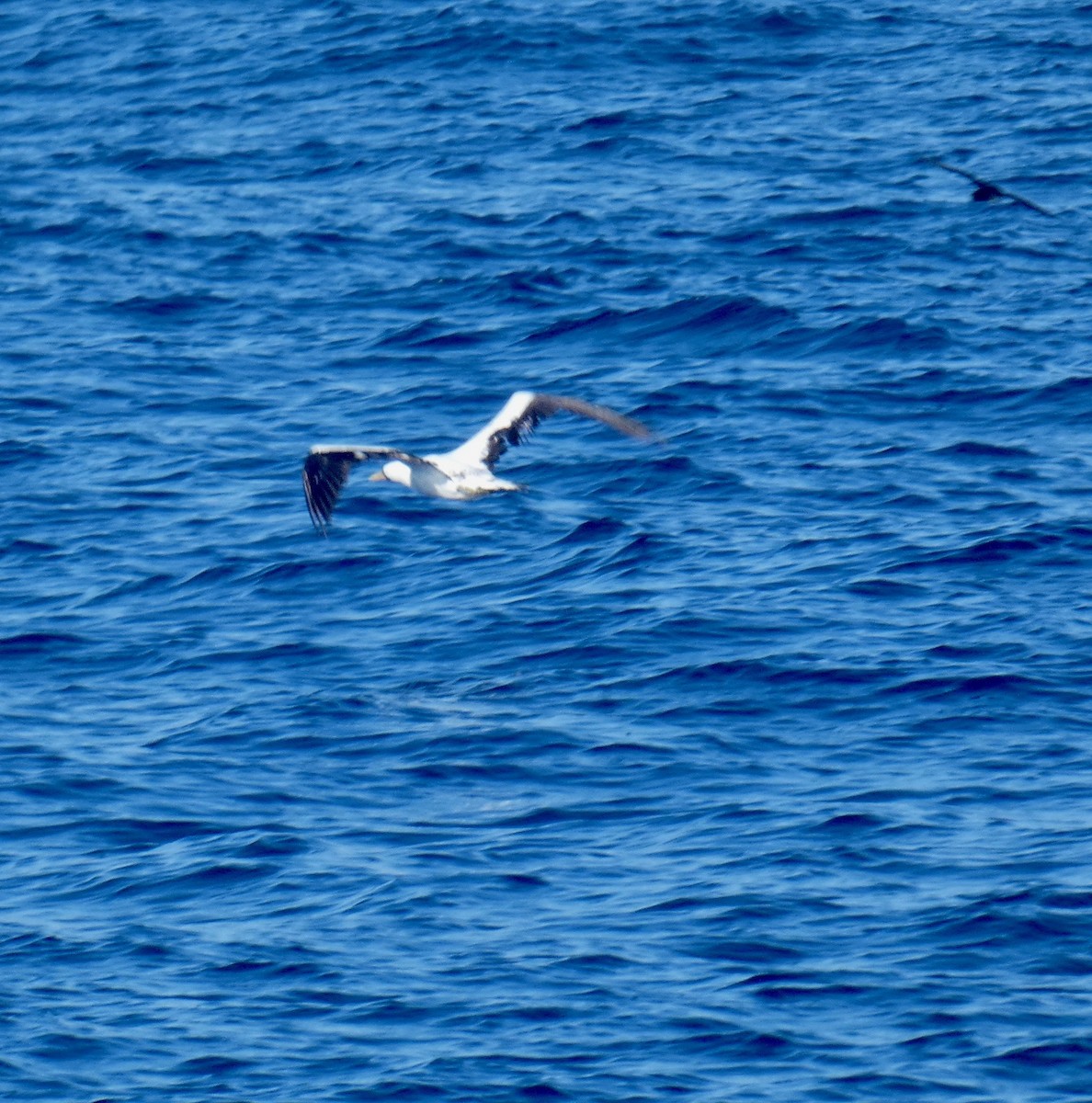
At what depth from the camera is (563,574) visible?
1992 centimetres

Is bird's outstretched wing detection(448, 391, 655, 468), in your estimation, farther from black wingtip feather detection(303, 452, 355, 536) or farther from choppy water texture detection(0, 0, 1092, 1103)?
choppy water texture detection(0, 0, 1092, 1103)

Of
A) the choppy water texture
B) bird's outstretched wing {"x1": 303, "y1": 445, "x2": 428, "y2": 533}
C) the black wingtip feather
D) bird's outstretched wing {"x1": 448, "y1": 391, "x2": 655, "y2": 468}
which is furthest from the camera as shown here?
bird's outstretched wing {"x1": 448, "y1": 391, "x2": 655, "y2": 468}

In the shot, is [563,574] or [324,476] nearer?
[324,476]

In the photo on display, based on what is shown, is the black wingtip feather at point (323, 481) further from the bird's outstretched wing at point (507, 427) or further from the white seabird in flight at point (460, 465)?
the bird's outstretched wing at point (507, 427)

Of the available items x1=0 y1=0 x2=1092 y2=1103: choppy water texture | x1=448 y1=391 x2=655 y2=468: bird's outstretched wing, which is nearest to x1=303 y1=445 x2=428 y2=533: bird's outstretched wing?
x1=448 y1=391 x2=655 y2=468: bird's outstretched wing

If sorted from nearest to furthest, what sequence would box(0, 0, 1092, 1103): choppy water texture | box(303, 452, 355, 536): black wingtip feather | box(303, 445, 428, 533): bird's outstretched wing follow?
1. box(0, 0, 1092, 1103): choppy water texture
2. box(303, 445, 428, 533): bird's outstretched wing
3. box(303, 452, 355, 536): black wingtip feather

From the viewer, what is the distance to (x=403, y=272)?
26859mm

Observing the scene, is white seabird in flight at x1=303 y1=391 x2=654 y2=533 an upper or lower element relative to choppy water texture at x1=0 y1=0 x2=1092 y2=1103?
upper

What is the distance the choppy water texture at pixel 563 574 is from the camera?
14.0m

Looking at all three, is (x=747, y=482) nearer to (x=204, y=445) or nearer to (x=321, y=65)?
(x=204, y=445)

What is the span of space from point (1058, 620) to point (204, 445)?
8379mm

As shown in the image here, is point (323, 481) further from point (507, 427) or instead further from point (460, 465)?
point (507, 427)

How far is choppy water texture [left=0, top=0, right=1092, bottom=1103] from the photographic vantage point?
14.0 metres

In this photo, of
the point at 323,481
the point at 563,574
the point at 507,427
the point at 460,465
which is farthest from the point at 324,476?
the point at 563,574
